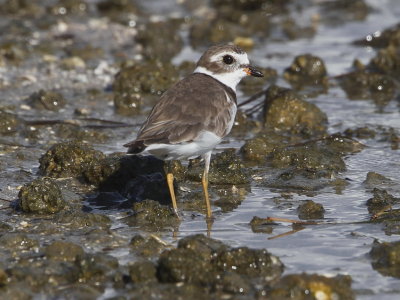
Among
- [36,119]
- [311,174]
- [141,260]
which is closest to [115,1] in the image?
[36,119]

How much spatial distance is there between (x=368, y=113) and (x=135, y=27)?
4673 mm

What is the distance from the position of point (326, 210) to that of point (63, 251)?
7.08 ft

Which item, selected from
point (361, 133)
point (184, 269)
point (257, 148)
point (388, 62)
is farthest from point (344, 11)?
point (184, 269)

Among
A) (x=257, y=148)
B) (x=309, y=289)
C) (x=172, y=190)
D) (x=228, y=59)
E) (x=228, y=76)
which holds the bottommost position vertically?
(x=309, y=289)

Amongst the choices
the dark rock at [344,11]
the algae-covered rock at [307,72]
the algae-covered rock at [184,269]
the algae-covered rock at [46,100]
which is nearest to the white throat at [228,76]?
the algae-covered rock at [46,100]

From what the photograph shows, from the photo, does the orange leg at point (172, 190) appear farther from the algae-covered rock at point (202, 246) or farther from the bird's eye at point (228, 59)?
the bird's eye at point (228, 59)

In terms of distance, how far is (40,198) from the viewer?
6.02 metres

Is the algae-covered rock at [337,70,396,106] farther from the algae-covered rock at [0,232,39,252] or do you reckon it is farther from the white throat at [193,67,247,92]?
the algae-covered rock at [0,232,39,252]

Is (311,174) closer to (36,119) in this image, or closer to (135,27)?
(36,119)

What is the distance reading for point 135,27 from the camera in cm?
1238

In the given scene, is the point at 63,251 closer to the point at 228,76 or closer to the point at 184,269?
the point at 184,269

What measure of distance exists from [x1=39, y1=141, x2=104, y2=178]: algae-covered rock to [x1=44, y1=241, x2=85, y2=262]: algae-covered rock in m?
1.77

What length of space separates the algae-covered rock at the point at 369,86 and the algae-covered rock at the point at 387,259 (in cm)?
433

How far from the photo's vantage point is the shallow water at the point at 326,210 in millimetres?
5152
